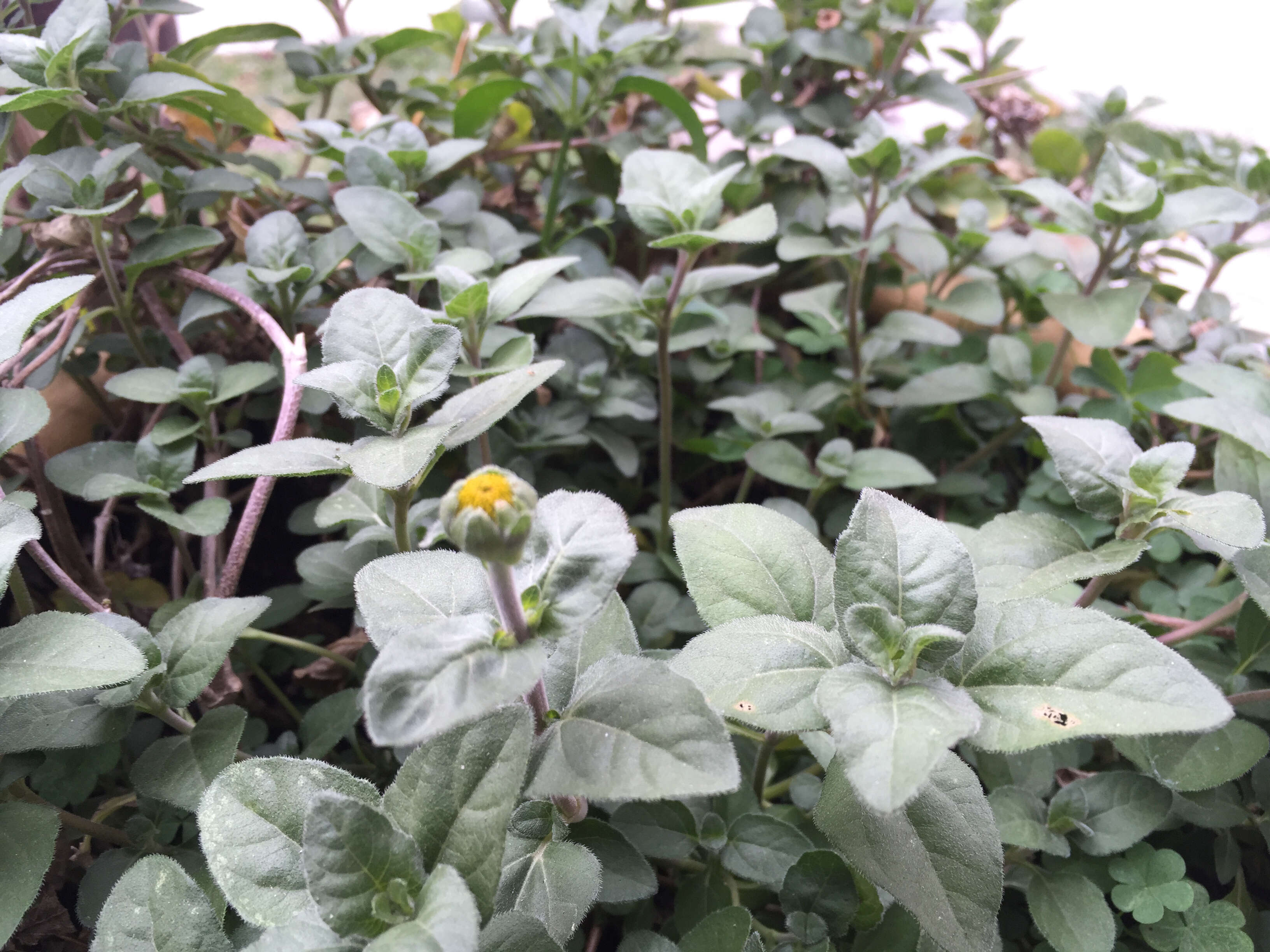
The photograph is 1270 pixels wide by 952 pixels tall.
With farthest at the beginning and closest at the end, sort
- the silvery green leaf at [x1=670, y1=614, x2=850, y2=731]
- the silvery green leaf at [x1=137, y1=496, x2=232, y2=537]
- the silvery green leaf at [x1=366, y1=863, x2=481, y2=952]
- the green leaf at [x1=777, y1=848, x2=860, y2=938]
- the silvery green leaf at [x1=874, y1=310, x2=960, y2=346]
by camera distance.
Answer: the silvery green leaf at [x1=874, y1=310, x2=960, y2=346] → the silvery green leaf at [x1=137, y1=496, x2=232, y2=537] → the green leaf at [x1=777, y1=848, x2=860, y2=938] → the silvery green leaf at [x1=670, y1=614, x2=850, y2=731] → the silvery green leaf at [x1=366, y1=863, x2=481, y2=952]

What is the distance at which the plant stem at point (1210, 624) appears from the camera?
79 cm

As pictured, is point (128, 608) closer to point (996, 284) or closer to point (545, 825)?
point (545, 825)

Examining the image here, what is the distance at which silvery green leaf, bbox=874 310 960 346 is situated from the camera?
1.12 metres

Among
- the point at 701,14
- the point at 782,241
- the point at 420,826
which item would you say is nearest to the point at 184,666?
the point at 420,826

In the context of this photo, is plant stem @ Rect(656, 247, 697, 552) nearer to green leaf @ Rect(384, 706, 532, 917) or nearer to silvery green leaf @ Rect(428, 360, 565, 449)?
silvery green leaf @ Rect(428, 360, 565, 449)

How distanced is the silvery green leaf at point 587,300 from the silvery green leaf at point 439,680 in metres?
0.51

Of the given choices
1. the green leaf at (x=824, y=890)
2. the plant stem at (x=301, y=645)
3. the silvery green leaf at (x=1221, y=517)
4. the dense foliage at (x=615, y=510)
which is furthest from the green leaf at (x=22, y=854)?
the silvery green leaf at (x=1221, y=517)

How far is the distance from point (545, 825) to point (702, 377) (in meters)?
0.72

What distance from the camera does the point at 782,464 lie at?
104cm

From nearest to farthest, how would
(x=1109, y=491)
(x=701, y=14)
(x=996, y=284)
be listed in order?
1. (x=1109, y=491)
2. (x=996, y=284)
3. (x=701, y=14)

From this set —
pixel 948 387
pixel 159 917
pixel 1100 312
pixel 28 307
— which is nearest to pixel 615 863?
pixel 159 917

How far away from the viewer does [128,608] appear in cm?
94

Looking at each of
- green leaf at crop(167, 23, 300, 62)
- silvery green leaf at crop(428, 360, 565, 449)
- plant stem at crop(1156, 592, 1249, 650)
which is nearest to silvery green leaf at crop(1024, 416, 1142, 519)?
plant stem at crop(1156, 592, 1249, 650)

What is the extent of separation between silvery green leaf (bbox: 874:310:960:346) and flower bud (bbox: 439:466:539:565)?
82cm
